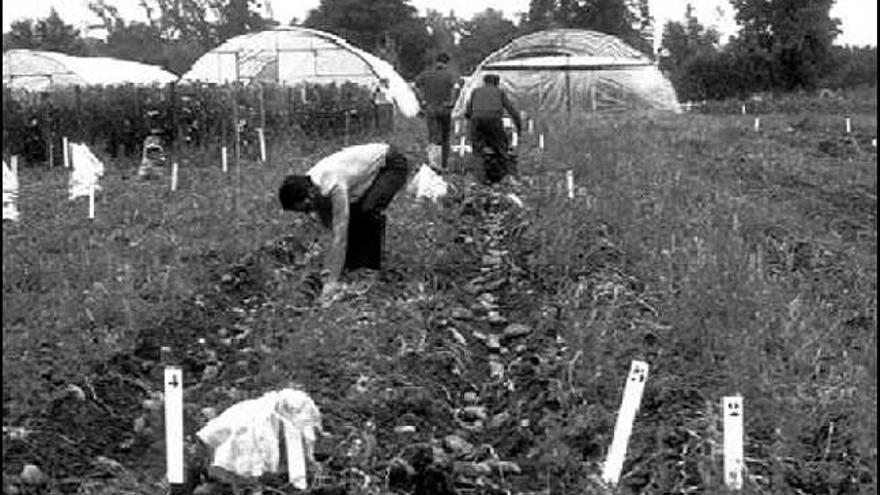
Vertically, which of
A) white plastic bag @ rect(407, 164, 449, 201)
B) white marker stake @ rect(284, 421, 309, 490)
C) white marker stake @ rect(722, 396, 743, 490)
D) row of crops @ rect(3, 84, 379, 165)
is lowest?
white marker stake @ rect(284, 421, 309, 490)

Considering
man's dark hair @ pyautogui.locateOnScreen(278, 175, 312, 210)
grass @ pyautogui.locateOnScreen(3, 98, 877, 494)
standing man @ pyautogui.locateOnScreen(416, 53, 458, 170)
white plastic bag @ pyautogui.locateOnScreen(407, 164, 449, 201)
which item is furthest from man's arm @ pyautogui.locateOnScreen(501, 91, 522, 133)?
man's dark hair @ pyautogui.locateOnScreen(278, 175, 312, 210)

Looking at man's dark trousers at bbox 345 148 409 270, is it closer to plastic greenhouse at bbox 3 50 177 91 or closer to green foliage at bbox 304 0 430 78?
plastic greenhouse at bbox 3 50 177 91

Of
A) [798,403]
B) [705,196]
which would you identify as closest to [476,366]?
[798,403]

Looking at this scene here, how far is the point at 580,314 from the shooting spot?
6.61 metres

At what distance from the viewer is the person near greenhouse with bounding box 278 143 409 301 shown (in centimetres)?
741

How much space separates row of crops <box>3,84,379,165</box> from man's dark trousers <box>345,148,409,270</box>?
29.3 ft

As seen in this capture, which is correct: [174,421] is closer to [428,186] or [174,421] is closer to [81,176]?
[428,186]

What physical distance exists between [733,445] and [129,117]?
49.7 ft

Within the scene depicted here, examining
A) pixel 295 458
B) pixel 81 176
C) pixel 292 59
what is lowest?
pixel 295 458

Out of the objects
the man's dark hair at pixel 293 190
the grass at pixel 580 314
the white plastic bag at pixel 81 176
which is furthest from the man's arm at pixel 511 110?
the man's dark hair at pixel 293 190

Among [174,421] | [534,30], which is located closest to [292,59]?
[174,421]

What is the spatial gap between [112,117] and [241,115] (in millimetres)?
2034

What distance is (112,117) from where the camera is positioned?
1767 centimetres

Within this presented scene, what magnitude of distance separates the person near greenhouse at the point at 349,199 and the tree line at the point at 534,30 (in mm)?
31667
